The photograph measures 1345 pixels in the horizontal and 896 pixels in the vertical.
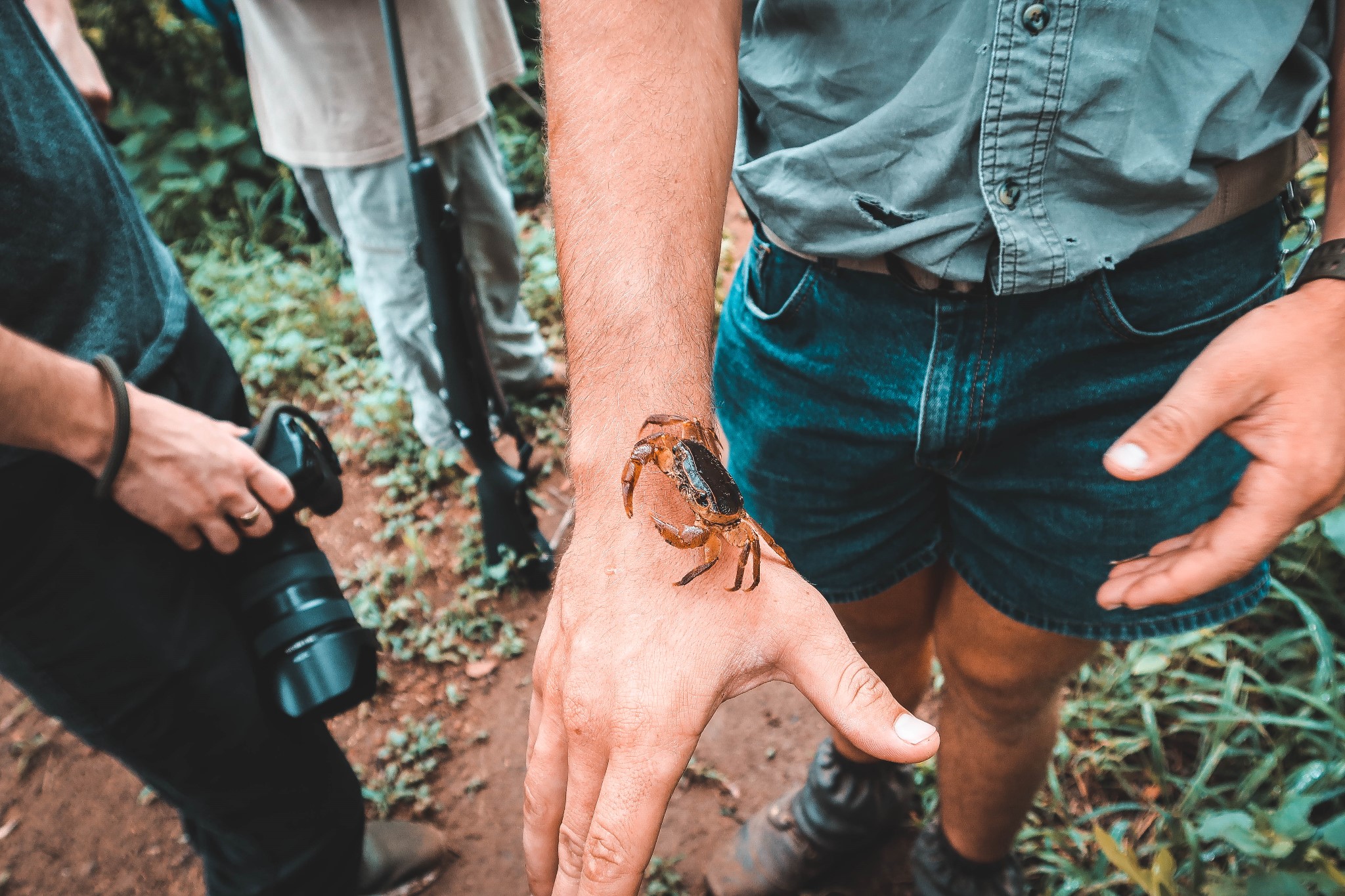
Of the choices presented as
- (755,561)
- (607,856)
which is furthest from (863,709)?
(607,856)

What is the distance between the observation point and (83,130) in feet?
6.17

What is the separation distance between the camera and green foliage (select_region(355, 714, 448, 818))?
2.96 metres

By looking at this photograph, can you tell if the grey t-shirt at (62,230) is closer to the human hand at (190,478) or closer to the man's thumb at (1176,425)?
the human hand at (190,478)

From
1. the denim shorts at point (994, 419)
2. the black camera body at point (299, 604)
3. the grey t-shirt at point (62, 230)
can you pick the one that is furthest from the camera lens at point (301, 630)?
the denim shorts at point (994, 419)

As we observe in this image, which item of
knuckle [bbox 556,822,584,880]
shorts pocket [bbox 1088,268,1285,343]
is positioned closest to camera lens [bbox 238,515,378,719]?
knuckle [bbox 556,822,584,880]

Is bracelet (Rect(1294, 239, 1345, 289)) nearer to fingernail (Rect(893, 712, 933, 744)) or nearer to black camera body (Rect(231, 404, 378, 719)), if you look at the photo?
fingernail (Rect(893, 712, 933, 744))

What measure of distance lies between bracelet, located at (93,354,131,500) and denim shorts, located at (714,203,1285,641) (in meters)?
1.37

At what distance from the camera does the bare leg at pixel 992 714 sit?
5.84ft

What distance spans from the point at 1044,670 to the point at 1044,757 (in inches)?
16.0

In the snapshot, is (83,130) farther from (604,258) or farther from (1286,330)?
(1286,330)

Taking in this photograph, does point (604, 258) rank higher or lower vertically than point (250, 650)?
higher

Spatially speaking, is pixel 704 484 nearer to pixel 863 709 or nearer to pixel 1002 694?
pixel 863 709

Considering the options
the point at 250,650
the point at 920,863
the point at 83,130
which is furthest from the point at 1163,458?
the point at 83,130

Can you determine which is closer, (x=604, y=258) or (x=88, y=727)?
(x=604, y=258)
